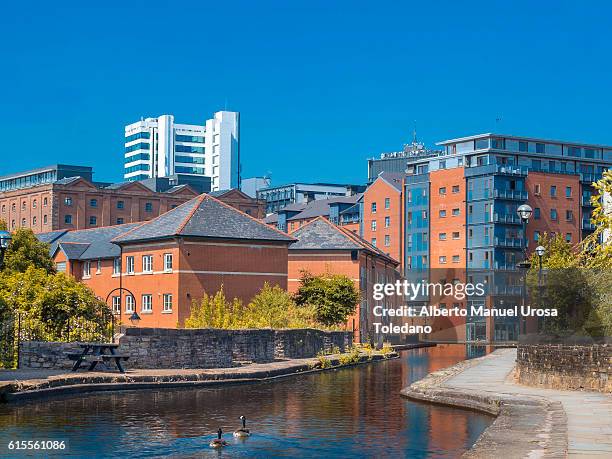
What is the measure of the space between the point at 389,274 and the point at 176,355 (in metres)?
55.9

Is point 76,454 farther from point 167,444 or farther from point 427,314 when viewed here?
point 427,314

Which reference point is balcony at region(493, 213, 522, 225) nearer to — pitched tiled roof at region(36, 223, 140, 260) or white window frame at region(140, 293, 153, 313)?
pitched tiled roof at region(36, 223, 140, 260)

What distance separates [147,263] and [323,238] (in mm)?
17027

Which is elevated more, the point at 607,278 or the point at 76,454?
the point at 607,278

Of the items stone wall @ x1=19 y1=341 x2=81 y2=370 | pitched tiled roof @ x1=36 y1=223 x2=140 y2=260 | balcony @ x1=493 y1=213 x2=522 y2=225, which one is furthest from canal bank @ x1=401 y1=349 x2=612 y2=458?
balcony @ x1=493 y1=213 x2=522 y2=225

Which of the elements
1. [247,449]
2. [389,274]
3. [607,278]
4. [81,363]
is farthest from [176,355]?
[389,274]

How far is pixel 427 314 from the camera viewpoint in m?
105

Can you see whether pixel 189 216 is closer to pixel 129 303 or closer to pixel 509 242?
pixel 129 303

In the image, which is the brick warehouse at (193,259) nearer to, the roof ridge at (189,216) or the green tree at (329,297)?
the roof ridge at (189,216)

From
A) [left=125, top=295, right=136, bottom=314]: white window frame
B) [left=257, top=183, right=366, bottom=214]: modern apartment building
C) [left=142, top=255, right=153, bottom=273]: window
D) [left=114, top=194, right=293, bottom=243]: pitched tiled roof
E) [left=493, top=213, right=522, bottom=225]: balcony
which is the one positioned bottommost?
[left=125, top=295, right=136, bottom=314]: white window frame

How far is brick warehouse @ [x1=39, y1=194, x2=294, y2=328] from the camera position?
58781 millimetres

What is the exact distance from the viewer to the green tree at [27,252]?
212 feet

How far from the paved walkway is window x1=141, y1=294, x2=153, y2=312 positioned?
1023 inches

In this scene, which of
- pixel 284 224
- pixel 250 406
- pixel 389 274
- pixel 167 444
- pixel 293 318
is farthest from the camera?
pixel 284 224
